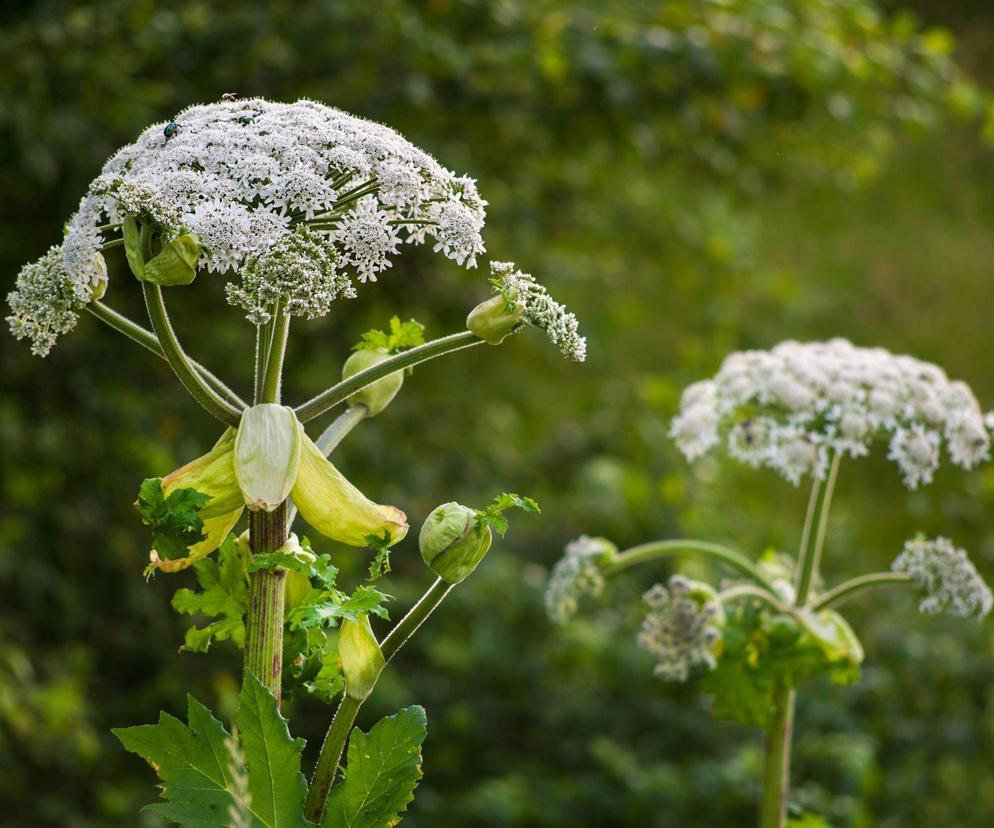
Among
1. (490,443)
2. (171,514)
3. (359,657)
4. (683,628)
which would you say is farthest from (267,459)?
(490,443)

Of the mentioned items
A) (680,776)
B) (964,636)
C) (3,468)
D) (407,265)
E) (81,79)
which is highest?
(407,265)

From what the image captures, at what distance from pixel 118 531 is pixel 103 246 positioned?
2.56 m

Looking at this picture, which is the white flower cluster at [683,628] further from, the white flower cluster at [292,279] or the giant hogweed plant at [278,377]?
the white flower cluster at [292,279]

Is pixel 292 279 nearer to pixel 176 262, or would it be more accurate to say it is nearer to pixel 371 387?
pixel 176 262

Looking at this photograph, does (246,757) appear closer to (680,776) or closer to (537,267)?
(680,776)

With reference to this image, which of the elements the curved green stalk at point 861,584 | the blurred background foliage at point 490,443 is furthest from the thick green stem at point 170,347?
the blurred background foliage at point 490,443

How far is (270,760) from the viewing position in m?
0.92

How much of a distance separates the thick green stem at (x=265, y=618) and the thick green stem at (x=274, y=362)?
0.32 ft

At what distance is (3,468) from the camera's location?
308cm

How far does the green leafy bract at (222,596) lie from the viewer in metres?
1.04

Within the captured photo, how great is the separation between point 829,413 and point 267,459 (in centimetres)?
81

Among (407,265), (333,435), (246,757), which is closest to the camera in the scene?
(246,757)

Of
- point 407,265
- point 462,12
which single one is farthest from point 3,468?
point 462,12

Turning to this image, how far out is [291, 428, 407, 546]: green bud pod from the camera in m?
0.95
